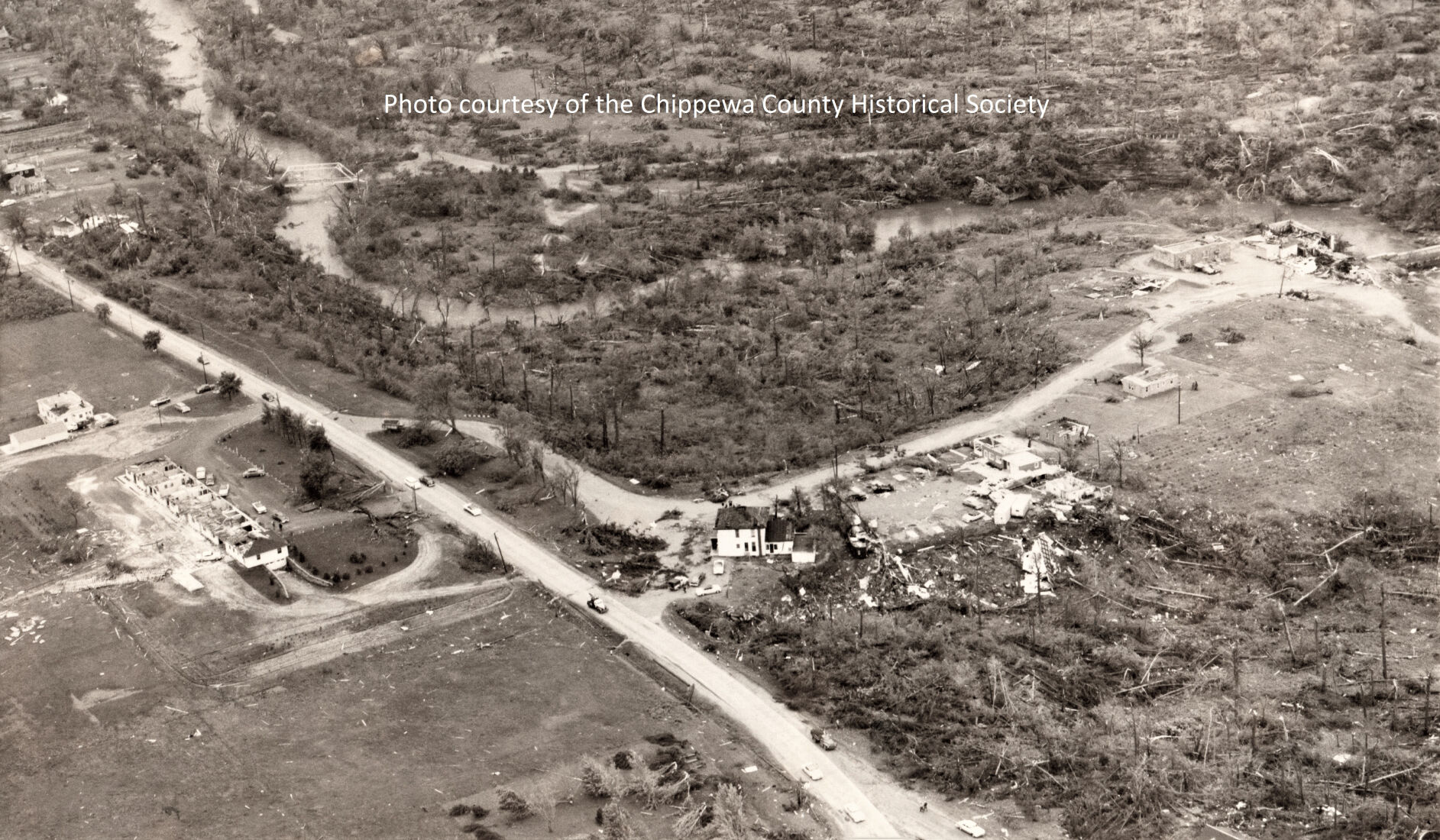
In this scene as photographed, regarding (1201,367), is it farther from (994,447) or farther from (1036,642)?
(1036,642)

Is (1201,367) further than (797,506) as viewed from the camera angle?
Yes

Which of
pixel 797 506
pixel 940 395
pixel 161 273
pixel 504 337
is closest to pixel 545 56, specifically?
pixel 161 273

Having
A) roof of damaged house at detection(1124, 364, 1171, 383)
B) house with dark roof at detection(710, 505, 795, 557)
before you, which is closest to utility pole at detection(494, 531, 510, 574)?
house with dark roof at detection(710, 505, 795, 557)

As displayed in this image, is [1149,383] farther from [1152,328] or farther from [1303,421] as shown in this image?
[1152,328]

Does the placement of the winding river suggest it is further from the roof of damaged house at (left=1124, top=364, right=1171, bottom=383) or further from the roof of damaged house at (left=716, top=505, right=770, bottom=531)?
the roof of damaged house at (left=716, top=505, right=770, bottom=531)

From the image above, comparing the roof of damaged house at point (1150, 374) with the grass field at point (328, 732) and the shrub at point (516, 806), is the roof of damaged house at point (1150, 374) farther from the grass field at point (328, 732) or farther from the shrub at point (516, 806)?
the shrub at point (516, 806)
